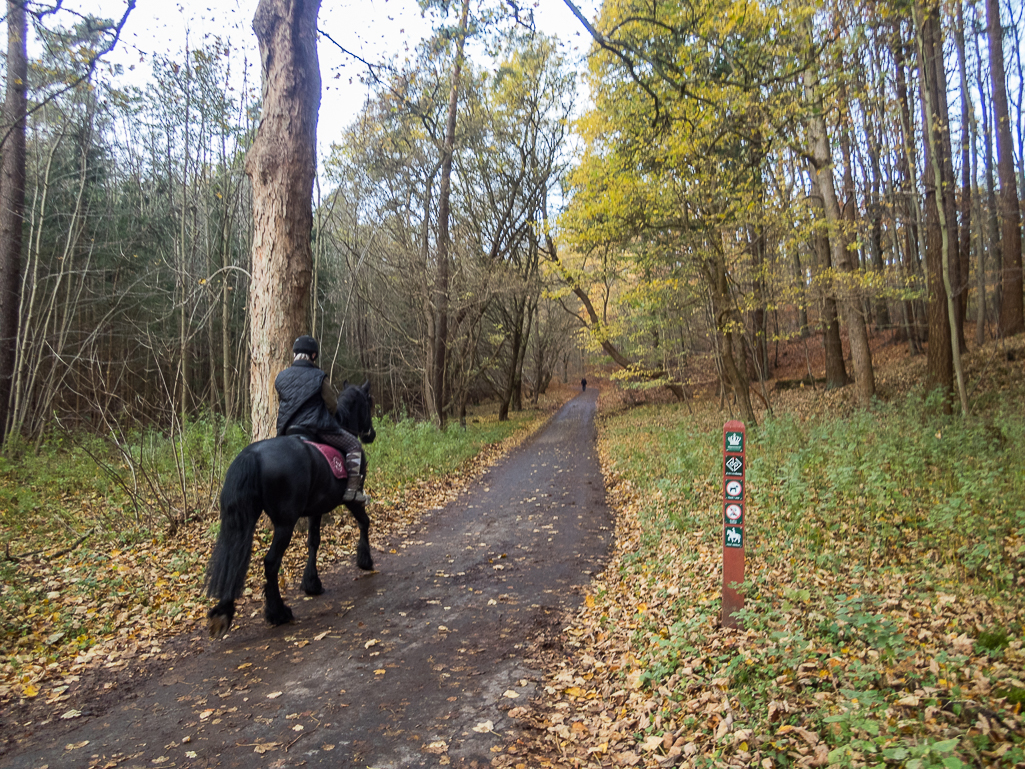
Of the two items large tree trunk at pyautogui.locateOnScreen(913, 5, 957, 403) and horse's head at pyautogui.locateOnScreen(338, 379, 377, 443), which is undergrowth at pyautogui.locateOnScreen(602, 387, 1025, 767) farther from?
horse's head at pyautogui.locateOnScreen(338, 379, 377, 443)

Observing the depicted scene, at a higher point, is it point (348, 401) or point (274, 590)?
point (348, 401)

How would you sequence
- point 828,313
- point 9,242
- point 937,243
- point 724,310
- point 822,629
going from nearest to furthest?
point 822,629 → point 937,243 → point 9,242 → point 724,310 → point 828,313

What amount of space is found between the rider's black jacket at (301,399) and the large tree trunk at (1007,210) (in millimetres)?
17879

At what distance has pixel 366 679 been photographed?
13.5 feet

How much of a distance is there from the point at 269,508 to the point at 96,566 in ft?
10.0

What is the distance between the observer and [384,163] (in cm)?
1933

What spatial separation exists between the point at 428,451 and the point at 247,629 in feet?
32.1

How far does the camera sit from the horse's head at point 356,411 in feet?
21.6

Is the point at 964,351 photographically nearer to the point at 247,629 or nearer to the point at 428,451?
the point at 428,451

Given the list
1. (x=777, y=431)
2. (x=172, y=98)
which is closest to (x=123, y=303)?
(x=172, y=98)

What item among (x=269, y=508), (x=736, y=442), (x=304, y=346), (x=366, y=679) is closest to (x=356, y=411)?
(x=304, y=346)

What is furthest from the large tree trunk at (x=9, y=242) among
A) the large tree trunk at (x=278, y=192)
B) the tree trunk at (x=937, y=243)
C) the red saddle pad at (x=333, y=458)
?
the tree trunk at (x=937, y=243)

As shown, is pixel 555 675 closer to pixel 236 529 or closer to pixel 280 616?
pixel 280 616

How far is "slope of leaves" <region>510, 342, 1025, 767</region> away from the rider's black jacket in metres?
3.27
